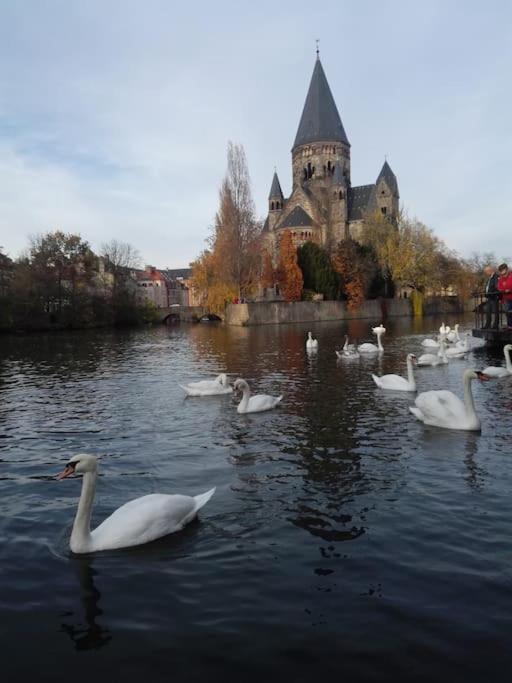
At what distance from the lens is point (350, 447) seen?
898 cm

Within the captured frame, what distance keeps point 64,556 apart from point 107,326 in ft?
224

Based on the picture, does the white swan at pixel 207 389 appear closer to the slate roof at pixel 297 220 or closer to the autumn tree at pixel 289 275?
the autumn tree at pixel 289 275

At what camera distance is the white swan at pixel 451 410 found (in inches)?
371

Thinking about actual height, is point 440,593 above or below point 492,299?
below

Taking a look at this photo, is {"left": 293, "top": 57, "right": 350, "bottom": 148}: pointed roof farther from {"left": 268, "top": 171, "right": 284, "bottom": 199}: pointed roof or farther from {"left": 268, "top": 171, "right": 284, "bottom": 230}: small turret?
{"left": 268, "top": 171, "right": 284, "bottom": 230}: small turret

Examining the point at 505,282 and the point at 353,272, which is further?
the point at 353,272

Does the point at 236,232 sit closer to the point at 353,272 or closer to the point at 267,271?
the point at 267,271

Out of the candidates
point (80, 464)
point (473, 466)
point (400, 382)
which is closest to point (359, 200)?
point (400, 382)

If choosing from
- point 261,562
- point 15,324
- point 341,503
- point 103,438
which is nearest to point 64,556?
point 261,562

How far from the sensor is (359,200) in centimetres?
9750

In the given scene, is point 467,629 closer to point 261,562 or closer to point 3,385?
point 261,562

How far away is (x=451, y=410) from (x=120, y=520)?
649cm

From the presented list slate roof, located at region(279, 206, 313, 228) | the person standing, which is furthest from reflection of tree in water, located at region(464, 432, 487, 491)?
slate roof, located at region(279, 206, 313, 228)

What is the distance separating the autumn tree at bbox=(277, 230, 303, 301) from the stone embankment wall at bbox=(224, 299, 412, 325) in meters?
2.27
